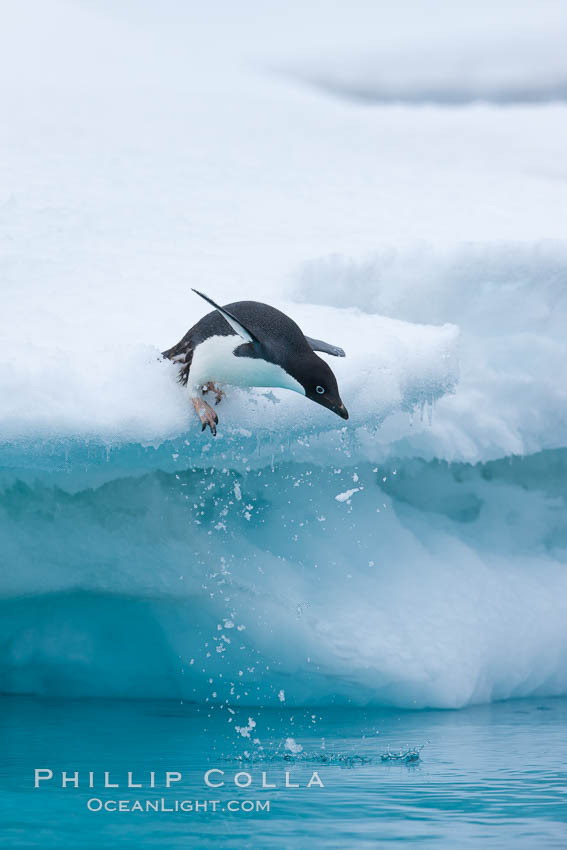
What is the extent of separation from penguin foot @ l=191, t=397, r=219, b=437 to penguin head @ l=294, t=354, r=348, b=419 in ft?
1.17

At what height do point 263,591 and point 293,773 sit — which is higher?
point 263,591

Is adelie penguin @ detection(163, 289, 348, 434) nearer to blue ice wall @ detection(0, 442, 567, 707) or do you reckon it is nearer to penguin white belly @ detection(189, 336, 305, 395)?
penguin white belly @ detection(189, 336, 305, 395)

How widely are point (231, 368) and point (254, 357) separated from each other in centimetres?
9

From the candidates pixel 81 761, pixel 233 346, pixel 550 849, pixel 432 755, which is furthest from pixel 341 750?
pixel 233 346

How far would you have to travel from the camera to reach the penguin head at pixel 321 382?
262cm

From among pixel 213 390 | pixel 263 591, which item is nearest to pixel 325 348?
pixel 213 390

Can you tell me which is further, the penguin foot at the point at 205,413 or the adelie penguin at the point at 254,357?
the penguin foot at the point at 205,413

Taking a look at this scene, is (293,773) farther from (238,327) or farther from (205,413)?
(238,327)

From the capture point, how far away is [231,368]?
108 inches

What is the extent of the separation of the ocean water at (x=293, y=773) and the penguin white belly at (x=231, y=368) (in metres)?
1.06

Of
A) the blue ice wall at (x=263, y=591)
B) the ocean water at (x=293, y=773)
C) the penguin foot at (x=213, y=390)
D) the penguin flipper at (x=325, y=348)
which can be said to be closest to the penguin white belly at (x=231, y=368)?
the penguin foot at (x=213, y=390)

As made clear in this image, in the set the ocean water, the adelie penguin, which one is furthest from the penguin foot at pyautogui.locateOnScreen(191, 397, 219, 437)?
the ocean water

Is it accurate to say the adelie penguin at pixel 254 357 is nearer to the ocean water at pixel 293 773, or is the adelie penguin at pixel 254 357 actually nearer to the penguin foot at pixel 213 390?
the penguin foot at pixel 213 390

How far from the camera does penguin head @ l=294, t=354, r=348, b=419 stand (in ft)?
8.60
